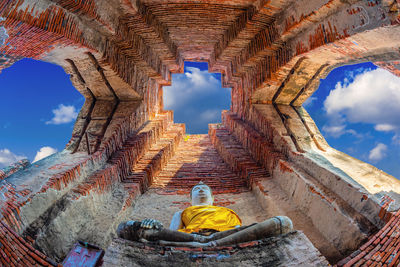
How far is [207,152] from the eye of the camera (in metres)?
6.34

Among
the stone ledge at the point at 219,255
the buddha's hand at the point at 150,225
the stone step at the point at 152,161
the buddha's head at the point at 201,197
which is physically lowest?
the stone ledge at the point at 219,255

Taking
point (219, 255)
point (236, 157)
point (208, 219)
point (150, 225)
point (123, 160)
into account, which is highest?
point (236, 157)

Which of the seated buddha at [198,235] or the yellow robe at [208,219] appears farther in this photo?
the yellow robe at [208,219]

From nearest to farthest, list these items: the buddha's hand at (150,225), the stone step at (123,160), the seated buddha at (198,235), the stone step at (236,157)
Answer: the seated buddha at (198,235) < the buddha's hand at (150,225) < the stone step at (123,160) < the stone step at (236,157)

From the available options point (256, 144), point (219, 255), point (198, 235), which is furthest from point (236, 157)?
point (219, 255)

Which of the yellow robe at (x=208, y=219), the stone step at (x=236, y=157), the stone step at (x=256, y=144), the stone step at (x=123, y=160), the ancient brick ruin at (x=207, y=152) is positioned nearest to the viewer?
the ancient brick ruin at (x=207, y=152)

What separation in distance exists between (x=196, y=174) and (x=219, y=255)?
3.16 metres

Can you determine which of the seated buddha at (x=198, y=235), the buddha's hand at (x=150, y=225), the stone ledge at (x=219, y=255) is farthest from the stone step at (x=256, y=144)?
the buddha's hand at (x=150, y=225)

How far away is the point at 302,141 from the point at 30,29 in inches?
159

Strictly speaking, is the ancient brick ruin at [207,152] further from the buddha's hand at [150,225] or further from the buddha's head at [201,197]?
the buddha's head at [201,197]

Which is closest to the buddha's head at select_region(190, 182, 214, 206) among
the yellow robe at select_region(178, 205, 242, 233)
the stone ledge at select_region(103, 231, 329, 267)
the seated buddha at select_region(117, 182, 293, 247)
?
the yellow robe at select_region(178, 205, 242, 233)

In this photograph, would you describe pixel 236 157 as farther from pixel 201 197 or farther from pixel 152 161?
pixel 201 197

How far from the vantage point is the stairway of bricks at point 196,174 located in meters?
4.43

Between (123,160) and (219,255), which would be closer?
(219,255)
